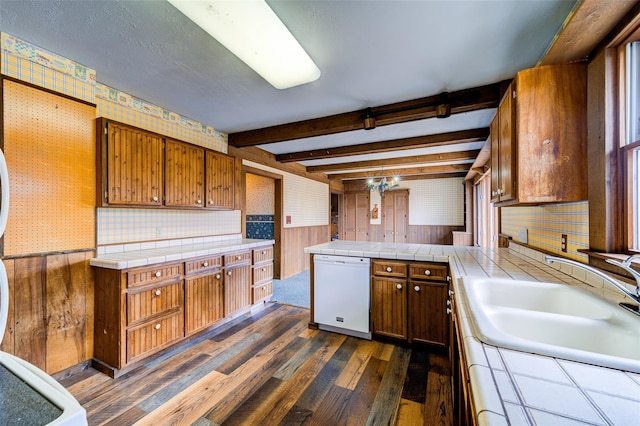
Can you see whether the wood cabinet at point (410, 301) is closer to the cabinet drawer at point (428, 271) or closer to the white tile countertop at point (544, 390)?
the cabinet drawer at point (428, 271)

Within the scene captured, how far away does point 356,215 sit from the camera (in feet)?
25.9

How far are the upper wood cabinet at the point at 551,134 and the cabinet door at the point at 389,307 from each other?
4.34 ft

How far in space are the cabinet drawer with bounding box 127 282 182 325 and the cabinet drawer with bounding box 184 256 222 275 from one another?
0.16 meters

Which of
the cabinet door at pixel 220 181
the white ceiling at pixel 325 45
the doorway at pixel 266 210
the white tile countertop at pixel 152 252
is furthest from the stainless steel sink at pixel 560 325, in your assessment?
the doorway at pixel 266 210

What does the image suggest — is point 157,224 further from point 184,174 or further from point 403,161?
point 403,161

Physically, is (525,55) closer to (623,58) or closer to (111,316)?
(623,58)

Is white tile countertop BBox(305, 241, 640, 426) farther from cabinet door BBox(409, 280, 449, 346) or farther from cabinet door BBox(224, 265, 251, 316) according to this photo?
cabinet door BBox(224, 265, 251, 316)

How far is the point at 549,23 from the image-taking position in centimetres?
158

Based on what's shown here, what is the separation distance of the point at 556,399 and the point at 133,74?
3.05 m

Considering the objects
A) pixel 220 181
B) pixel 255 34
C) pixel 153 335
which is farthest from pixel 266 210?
pixel 255 34

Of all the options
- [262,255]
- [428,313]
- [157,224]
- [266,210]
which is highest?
[266,210]

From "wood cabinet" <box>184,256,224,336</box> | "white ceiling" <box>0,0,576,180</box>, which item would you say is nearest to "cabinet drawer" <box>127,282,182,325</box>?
"wood cabinet" <box>184,256,224,336</box>

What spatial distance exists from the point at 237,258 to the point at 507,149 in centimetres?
284

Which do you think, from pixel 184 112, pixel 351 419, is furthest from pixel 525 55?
pixel 184 112
